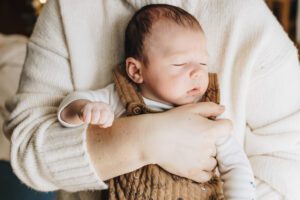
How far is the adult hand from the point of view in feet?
3.17

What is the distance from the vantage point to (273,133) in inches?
41.5

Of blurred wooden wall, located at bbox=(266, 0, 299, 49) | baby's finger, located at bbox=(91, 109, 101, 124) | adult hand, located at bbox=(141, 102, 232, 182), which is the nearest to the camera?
baby's finger, located at bbox=(91, 109, 101, 124)

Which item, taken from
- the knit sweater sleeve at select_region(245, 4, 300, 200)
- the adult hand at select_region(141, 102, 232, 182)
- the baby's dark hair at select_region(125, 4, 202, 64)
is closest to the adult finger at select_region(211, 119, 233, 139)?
the adult hand at select_region(141, 102, 232, 182)

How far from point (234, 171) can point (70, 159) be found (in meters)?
0.35

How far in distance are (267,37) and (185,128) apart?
28 centimetres

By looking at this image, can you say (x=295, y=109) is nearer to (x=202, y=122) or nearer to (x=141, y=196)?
(x=202, y=122)

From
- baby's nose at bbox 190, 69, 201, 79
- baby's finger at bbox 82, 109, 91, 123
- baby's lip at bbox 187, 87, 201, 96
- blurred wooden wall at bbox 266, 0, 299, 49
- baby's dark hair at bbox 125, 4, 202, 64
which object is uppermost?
baby's dark hair at bbox 125, 4, 202, 64

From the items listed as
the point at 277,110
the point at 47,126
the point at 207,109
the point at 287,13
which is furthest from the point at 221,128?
the point at 287,13

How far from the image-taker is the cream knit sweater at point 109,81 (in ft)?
3.32

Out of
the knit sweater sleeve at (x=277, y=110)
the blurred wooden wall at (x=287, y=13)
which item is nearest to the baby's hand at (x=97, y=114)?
the knit sweater sleeve at (x=277, y=110)

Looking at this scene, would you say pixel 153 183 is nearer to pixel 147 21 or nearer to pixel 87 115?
pixel 87 115

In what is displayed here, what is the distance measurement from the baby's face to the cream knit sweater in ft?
0.28

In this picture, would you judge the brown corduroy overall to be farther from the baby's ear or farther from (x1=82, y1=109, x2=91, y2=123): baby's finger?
(x1=82, y1=109, x2=91, y2=123): baby's finger

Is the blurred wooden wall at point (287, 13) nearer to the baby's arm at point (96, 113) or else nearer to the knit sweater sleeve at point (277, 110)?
the knit sweater sleeve at point (277, 110)
